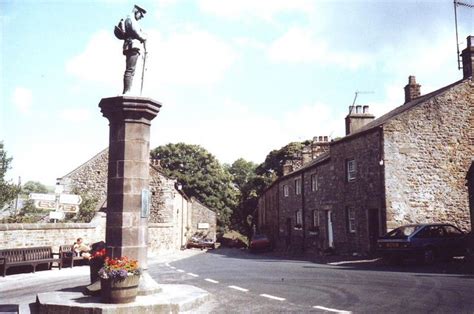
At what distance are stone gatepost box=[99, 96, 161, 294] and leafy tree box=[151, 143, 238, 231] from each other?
53195mm

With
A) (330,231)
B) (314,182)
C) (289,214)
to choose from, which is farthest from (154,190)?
(330,231)

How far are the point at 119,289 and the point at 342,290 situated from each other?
18.9ft

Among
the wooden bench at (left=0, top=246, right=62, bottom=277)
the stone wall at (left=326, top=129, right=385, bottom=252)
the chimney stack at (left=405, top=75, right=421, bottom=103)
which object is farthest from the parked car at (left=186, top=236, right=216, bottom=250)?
the wooden bench at (left=0, top=246, right=62, bottom=277)

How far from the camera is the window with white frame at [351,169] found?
22.9m

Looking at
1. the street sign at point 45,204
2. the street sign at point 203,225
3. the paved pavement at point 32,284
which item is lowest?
the paved pavement at point 32,284

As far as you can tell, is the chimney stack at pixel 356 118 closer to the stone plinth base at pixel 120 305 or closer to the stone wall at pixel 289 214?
the stone wall at pixel 289 214

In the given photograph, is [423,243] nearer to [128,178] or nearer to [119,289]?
[128,178]

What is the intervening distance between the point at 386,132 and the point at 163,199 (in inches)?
843

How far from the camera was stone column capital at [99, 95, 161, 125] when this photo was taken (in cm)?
935

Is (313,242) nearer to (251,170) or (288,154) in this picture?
(288,154)

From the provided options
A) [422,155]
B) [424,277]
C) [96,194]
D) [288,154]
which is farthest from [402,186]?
[288,154]

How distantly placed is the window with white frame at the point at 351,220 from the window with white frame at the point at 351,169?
67.5 inches

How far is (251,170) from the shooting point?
9019 centimetres

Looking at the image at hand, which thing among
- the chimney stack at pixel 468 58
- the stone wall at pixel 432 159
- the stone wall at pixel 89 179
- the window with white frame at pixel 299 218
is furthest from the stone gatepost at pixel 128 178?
the stone wall at pixel 89 179
